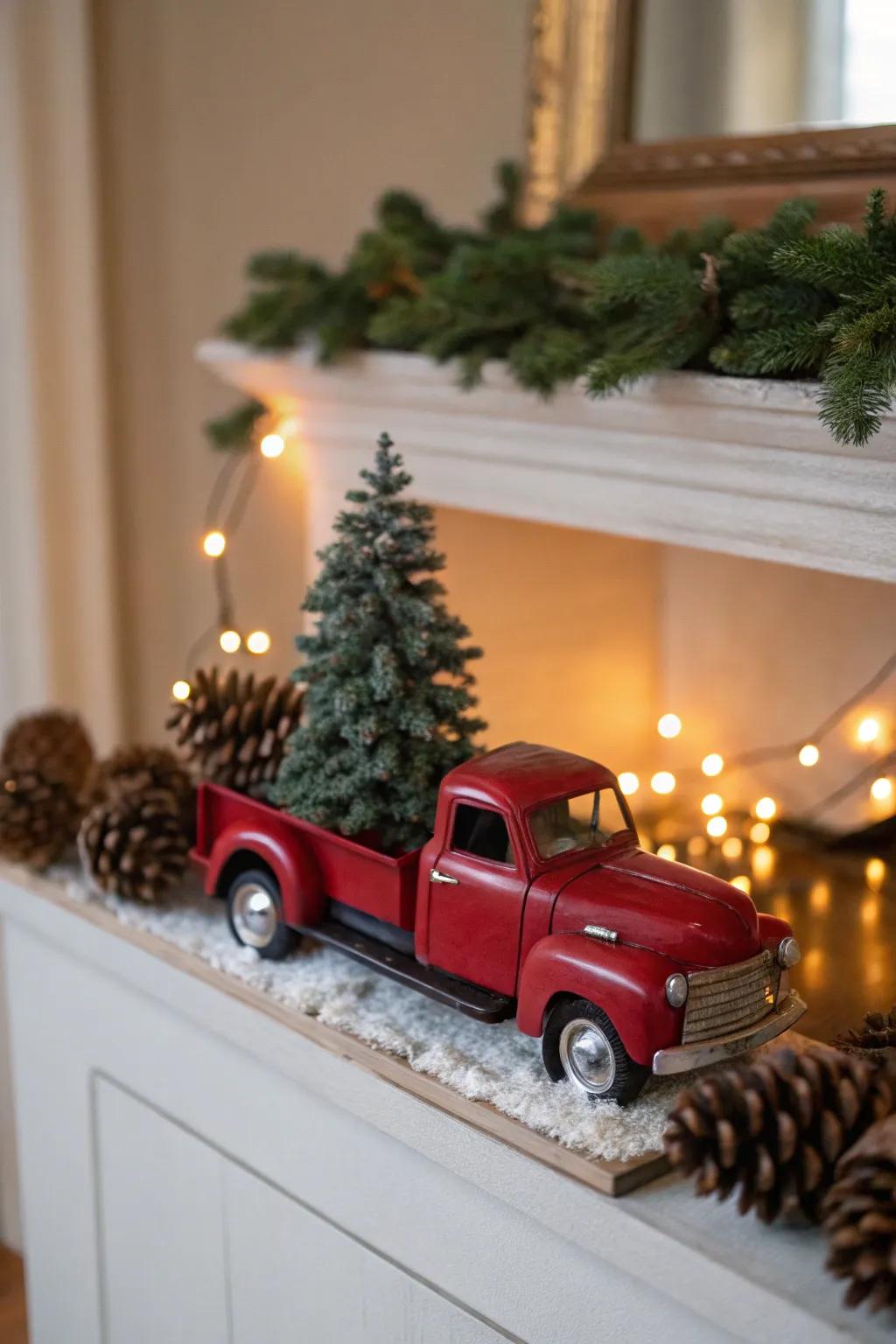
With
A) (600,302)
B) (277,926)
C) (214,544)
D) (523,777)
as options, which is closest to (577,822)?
(523,777)

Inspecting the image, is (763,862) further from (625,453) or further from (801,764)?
(625,453)

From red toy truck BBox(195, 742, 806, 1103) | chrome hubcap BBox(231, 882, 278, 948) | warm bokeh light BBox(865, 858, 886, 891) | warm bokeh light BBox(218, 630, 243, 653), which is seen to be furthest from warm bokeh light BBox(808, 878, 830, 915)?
warm bokeh light BBox(218, 630, 243, 653)

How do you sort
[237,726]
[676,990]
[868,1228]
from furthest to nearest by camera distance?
1. [237,726]
2. [676,990]
3. [868,1228]

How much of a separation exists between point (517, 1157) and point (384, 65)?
1190 mm

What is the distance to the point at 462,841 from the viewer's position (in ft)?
2.80

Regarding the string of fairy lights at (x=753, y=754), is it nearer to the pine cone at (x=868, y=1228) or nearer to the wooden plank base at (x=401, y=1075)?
the wooden plank base at (x=401, y=1075)

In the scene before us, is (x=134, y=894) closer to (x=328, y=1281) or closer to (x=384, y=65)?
(x=328, y=1281)

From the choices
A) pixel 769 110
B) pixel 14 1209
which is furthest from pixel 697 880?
pixel 14 1209

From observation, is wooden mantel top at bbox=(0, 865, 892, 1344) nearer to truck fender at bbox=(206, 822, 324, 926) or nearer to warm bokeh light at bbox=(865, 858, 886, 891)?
truck fender at bbox=(206, 822, 324, 926)

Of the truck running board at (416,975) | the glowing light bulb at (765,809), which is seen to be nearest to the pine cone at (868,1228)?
the truck running board at (416,975)

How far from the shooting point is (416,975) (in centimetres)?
87

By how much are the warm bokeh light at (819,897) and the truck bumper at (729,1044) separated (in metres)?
0.27

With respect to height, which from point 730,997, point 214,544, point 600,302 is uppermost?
point 600,302

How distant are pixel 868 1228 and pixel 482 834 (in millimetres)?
336
